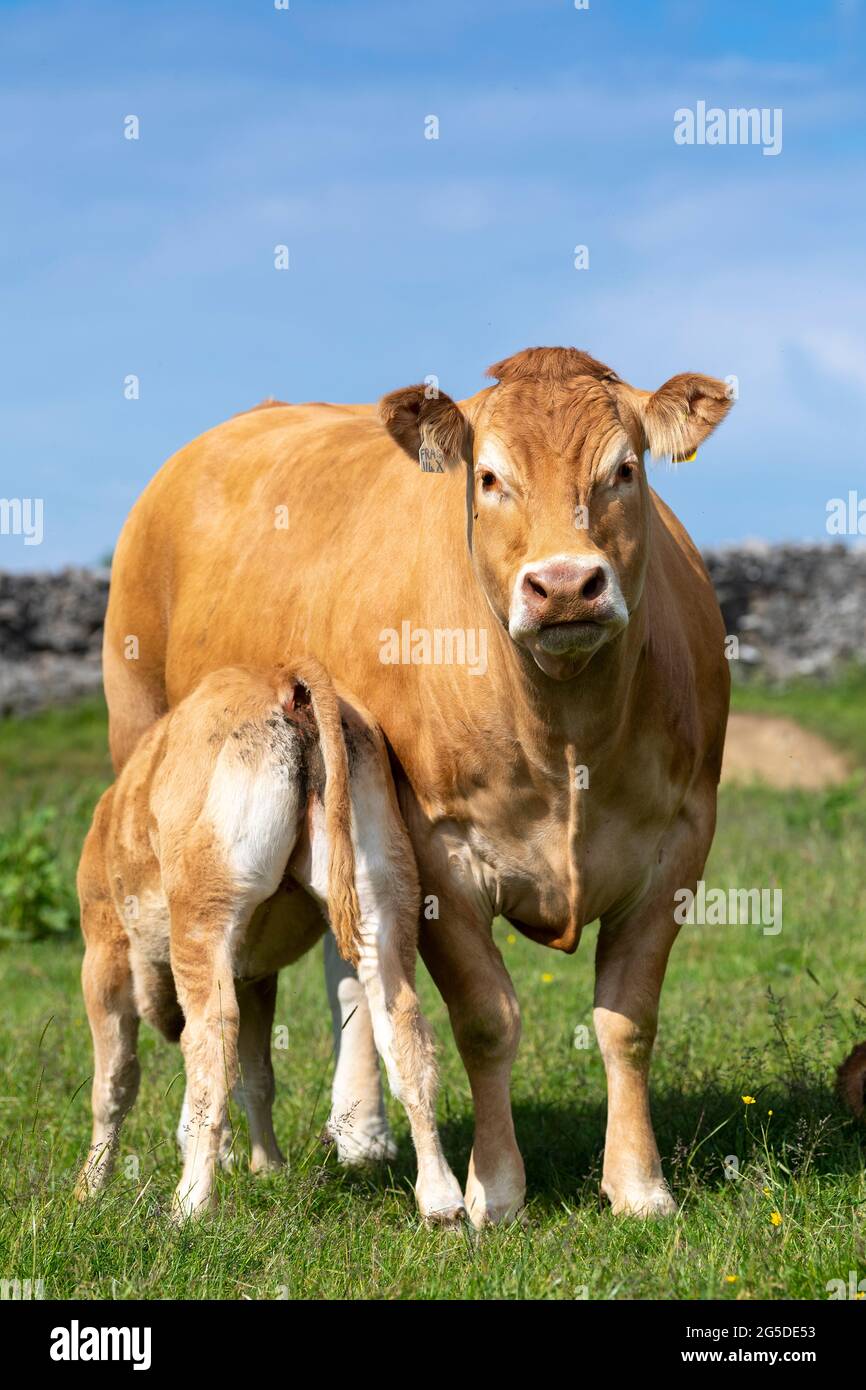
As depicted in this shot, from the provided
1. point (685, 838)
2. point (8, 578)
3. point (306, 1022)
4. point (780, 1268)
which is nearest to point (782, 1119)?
point (685, 838)

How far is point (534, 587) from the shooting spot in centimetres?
449

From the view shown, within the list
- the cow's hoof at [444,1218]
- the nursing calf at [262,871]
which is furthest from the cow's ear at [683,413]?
the cow's hoof at [444,1218]

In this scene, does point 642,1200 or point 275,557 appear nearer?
point 642,1200

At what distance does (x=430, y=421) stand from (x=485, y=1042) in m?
1.88

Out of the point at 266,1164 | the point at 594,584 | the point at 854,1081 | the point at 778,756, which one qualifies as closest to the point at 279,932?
the point at 266,1164

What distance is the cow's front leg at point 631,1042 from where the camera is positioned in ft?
16.8

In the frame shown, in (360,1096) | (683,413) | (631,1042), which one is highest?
(683,413)

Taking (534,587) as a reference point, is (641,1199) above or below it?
below

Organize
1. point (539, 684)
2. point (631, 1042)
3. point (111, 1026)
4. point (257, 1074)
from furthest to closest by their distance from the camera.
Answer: point (257, 1074) < point (111, 1026) < point (631, 1042) < point (539, 684)

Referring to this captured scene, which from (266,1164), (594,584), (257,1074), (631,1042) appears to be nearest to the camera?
(594,584)

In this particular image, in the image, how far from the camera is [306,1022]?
27.0ft

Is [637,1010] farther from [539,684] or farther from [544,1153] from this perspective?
[539,684]

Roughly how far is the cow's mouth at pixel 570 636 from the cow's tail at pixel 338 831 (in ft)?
2.24

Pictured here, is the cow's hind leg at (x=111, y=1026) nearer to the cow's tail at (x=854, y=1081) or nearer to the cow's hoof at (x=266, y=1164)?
the cow's hoof at (x=266, y=1164)
